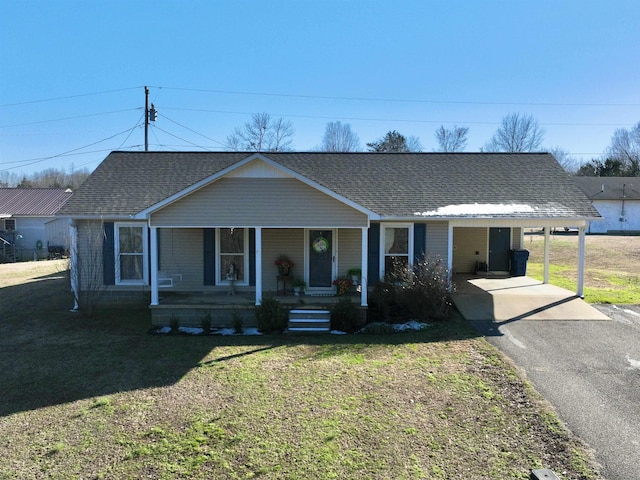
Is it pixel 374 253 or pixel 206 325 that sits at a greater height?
pixel 374 253

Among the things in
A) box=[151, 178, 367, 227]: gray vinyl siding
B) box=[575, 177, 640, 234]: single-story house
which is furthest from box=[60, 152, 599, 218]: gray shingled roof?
box=[575, 177, 640, 234]: single-story house

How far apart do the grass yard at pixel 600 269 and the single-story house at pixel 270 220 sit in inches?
53.4

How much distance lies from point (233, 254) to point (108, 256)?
11.4 feet

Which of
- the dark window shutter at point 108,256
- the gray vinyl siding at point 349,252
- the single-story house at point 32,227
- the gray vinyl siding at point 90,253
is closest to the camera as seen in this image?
the gray vinyl siding at point 90,253

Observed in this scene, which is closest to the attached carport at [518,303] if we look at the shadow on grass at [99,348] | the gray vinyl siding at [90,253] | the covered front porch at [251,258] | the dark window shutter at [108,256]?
the shadow on grass at [99,348]

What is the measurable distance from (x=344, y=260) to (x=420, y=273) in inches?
102

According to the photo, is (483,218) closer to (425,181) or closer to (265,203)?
(425,181)

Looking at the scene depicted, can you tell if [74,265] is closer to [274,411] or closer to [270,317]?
[270,317]

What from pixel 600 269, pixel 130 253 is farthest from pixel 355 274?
pixel 600 269

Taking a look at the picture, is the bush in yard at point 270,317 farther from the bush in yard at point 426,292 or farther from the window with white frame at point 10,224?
the window with white frame at point 10,224

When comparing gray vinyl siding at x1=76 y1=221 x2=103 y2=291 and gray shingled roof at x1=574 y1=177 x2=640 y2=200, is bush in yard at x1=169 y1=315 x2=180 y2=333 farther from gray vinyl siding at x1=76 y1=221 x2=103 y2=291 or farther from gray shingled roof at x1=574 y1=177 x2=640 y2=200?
gray shingled roof at x1=574 y1=177 x2=640 y2=200

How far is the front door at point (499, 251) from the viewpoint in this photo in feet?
53.0

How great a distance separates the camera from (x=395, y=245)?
12.8m

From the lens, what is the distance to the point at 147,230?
12.0m
